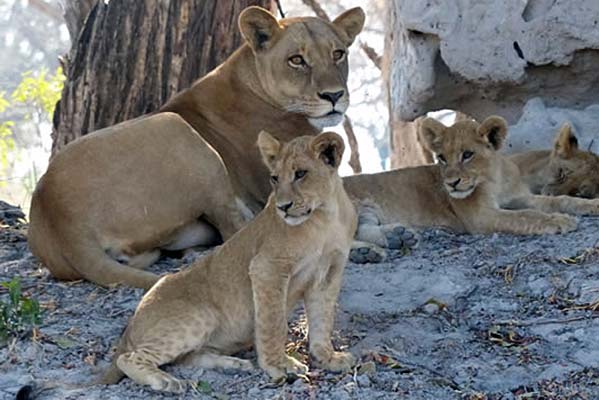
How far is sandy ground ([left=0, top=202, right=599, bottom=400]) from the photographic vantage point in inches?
179

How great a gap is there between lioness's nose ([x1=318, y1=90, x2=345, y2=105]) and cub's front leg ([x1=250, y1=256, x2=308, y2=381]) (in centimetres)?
214

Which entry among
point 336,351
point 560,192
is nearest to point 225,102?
point 560,192

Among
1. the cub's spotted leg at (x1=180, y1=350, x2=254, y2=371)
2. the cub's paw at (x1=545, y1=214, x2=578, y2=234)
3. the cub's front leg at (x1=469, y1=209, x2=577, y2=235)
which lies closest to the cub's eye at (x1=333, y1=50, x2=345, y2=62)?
the cub's front leg at (x1=469, y1=209, x2=577, y2=235)

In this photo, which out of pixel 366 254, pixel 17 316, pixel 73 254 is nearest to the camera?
pixel 17 316

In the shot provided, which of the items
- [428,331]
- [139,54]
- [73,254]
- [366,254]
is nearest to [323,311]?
[428,331]

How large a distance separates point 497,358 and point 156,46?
162 inches

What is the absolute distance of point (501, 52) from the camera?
7.23m

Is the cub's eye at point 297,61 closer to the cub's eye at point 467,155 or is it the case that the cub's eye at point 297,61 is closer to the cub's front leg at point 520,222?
→ the cub's eye at point 467,155

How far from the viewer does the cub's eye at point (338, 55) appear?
22.4 feet

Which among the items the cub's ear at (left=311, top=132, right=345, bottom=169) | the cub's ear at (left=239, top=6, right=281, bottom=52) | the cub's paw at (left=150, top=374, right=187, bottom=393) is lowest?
the cub's paw at (left=150, top=374, right=187, bottom=393)

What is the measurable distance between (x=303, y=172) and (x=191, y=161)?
193 centimetres

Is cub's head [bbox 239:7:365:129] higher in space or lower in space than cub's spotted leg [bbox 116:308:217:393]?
higher

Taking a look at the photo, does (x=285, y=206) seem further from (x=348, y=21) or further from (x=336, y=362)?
(x=348, y=21)

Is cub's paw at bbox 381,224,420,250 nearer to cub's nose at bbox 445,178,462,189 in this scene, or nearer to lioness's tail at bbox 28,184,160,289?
cub's nose at bbox 445,178,462,189
